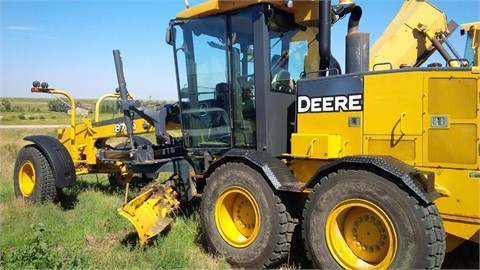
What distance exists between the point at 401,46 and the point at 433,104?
195 centimetres

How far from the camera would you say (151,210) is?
5086 millimetres

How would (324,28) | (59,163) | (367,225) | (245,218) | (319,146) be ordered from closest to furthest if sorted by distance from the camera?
(367,225) → (319,146) → (324,28) → (245,218) → (59,163)

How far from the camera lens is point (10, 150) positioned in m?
16.0

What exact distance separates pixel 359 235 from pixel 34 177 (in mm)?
5491

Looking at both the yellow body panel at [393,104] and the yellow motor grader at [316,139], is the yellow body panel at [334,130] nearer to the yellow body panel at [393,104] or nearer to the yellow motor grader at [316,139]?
the yellow motor grader at [316,139]

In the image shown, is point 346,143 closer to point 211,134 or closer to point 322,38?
point 322,38

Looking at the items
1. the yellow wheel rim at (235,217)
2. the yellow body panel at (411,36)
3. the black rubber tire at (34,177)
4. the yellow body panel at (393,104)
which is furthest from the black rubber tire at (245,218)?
the black rubber tire at (34,177)

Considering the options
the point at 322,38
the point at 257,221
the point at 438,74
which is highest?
the point at 322,38

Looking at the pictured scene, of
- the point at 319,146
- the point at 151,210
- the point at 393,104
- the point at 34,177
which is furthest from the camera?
the point at 34,177

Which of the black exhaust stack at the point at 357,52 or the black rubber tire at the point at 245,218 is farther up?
the black exhaust stack at the point at 357,52

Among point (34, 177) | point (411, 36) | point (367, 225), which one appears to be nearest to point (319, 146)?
point (367, 225)

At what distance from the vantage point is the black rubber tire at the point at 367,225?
3.29m

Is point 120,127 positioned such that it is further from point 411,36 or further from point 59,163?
point 411,36

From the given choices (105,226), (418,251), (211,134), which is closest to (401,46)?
(211,134)
